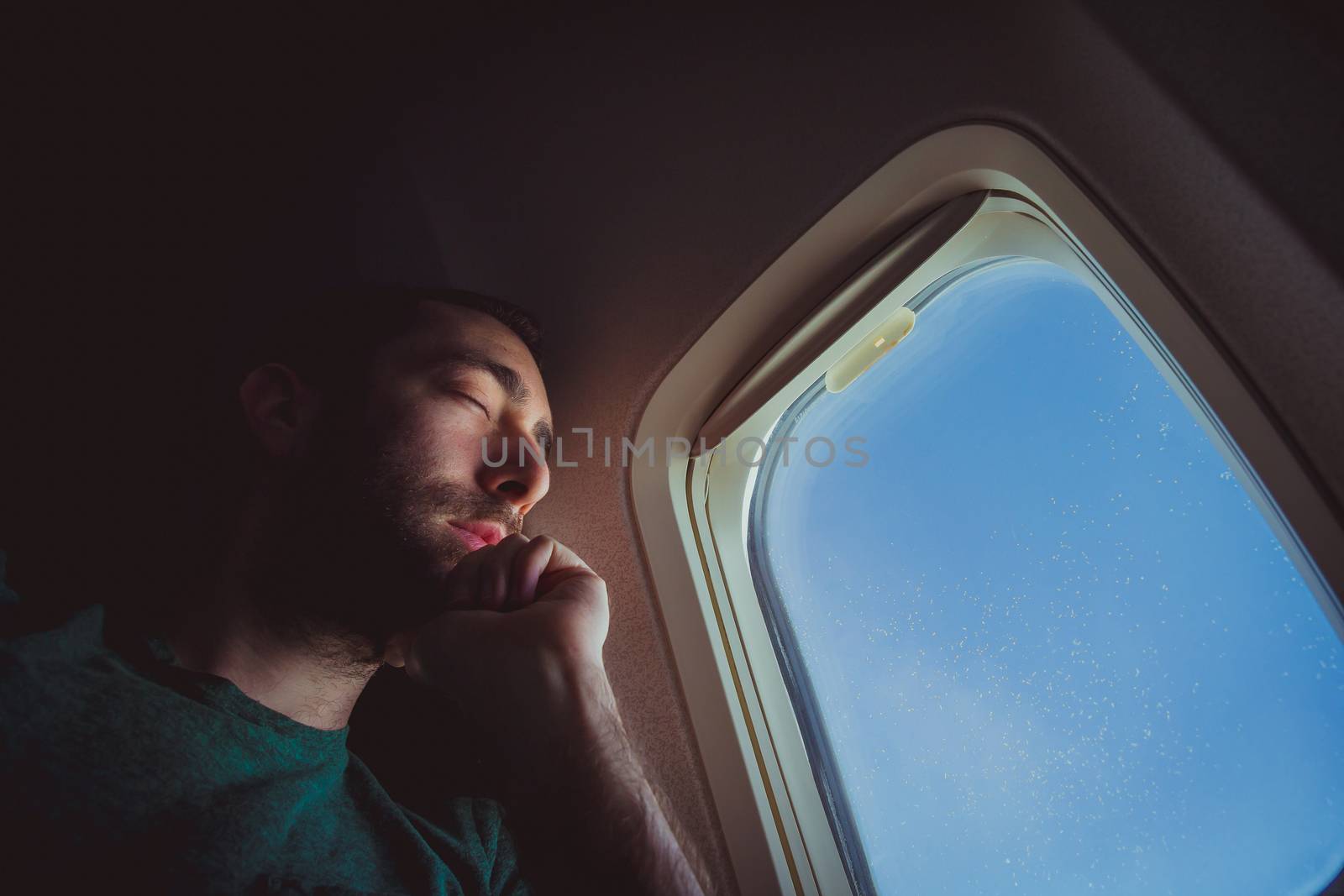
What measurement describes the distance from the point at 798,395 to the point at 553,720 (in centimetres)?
63

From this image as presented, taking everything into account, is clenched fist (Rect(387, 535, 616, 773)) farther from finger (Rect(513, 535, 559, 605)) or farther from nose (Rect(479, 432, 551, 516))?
nose (Rect(479, 432, 551, 516))

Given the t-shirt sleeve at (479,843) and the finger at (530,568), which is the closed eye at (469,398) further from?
the t-shirt sleeve at (479,843)

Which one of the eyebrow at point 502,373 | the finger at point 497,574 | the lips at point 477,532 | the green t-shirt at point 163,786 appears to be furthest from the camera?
the eyebrow at point 502,373

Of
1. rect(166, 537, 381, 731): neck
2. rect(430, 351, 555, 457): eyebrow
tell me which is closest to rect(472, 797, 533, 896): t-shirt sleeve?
rect(166, 537, 381, 731): neck

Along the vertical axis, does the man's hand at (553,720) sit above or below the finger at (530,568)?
below

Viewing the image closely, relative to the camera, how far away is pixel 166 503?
121 centimetres

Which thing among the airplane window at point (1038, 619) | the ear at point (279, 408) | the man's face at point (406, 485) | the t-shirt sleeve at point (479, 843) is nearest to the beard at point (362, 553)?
the man's face at point (406, 485)

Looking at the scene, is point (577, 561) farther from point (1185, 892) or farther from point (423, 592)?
point (1185, 892)

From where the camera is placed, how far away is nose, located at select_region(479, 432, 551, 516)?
102 centimetres

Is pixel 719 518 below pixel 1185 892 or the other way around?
the other way around

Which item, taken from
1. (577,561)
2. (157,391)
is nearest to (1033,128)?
(577,561)

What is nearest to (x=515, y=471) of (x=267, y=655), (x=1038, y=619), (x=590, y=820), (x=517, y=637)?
(x=517, y=637)

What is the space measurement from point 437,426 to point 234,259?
80 centimetres

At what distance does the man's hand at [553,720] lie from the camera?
660 millimetres
